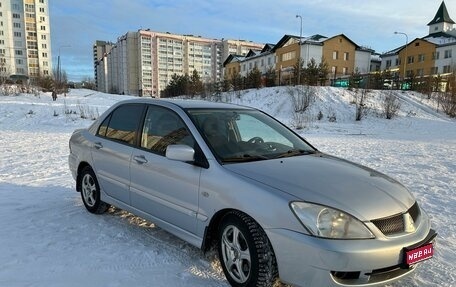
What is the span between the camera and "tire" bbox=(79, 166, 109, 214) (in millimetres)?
5086

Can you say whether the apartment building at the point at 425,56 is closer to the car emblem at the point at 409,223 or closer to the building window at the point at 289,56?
the building window at the point at 289,56

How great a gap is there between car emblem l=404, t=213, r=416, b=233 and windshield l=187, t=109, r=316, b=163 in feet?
4.16

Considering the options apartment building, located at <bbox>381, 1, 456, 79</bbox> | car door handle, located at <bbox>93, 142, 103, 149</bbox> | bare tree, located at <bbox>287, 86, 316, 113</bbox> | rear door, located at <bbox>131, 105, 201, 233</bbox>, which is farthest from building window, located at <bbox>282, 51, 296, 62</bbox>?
rear door, located at <bbox>131, 105, 201, 233</bbox>

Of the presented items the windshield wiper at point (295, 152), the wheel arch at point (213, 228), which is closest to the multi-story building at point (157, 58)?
the windshield wiper at point (295, 152)

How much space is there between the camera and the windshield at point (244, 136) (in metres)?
3.65

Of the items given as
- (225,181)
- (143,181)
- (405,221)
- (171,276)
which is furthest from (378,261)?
(143,181)

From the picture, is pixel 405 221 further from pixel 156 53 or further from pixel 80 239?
pixel 156 53

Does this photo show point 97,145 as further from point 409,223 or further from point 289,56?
point 289,56

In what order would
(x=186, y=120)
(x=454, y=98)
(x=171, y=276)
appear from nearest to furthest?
(x=171, y=276) < (x=186, y=120) < (x=454, y=98)

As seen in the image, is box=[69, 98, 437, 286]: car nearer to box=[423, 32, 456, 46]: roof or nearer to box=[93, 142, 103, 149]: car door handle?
box=[93, 142, 103, 149]: car door handle

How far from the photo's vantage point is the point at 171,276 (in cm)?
A: 345

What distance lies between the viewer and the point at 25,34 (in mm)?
100500

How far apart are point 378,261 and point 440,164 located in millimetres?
7214

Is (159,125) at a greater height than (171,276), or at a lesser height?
greater
